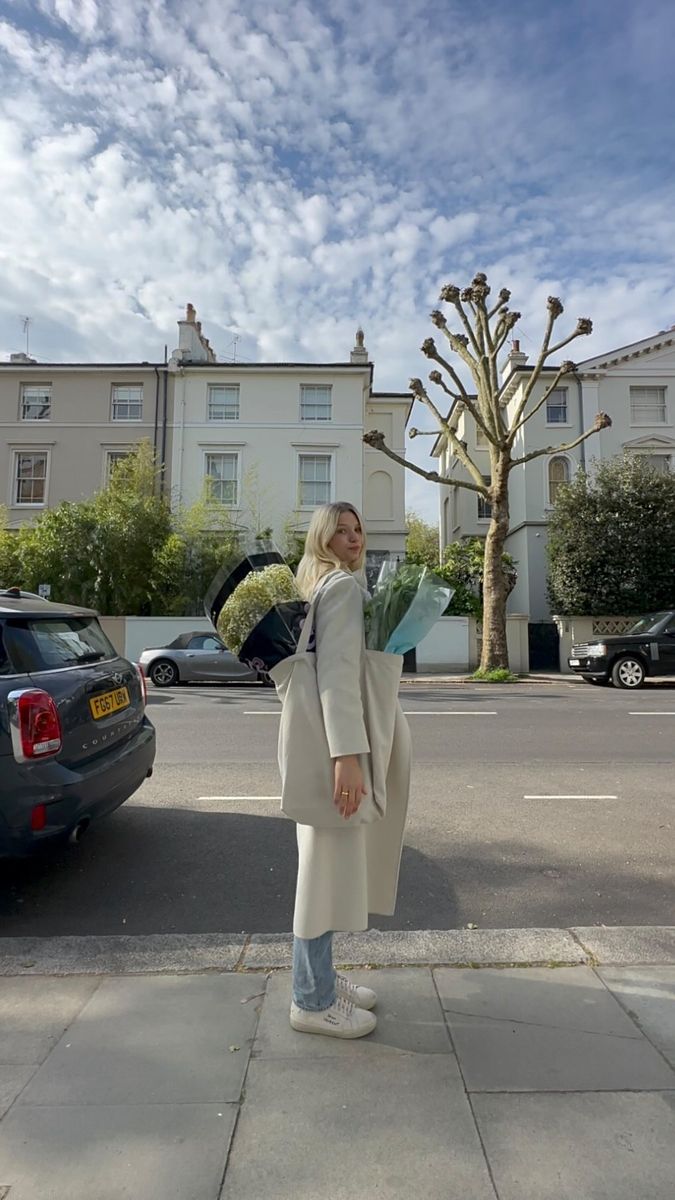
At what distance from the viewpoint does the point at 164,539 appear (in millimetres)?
23812

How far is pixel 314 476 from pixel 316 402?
306 centimetres

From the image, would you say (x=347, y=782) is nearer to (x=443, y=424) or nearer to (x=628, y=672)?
(x=628, y=672)

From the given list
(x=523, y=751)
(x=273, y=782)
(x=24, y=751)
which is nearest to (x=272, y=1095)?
(x=24, y=751)

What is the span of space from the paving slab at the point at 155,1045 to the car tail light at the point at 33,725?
1.25 m

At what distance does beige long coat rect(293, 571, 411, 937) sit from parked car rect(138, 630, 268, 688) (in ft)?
45.1

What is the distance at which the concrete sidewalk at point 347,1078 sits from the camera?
6.07 ft

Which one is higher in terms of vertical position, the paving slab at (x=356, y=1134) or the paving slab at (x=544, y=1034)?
the paving slab at (x=544, y=1034)

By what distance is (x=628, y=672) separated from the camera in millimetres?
16328

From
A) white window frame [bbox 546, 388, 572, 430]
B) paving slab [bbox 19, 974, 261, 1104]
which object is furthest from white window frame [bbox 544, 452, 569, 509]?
paving slab [bbox 19, 974, 261, 1104]

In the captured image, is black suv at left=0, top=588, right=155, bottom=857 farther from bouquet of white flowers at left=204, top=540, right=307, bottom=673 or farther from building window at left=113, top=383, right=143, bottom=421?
building window at left=113, top=383, right=143, bottom=421

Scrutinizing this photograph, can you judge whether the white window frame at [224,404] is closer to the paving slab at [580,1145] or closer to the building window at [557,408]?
the building window at [557,408]

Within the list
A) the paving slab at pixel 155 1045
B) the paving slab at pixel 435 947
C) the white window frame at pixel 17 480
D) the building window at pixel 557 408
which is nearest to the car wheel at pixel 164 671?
the paving slab at pixel 435 947

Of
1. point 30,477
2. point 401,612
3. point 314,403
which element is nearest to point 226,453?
point 314,403

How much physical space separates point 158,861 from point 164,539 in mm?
20066
